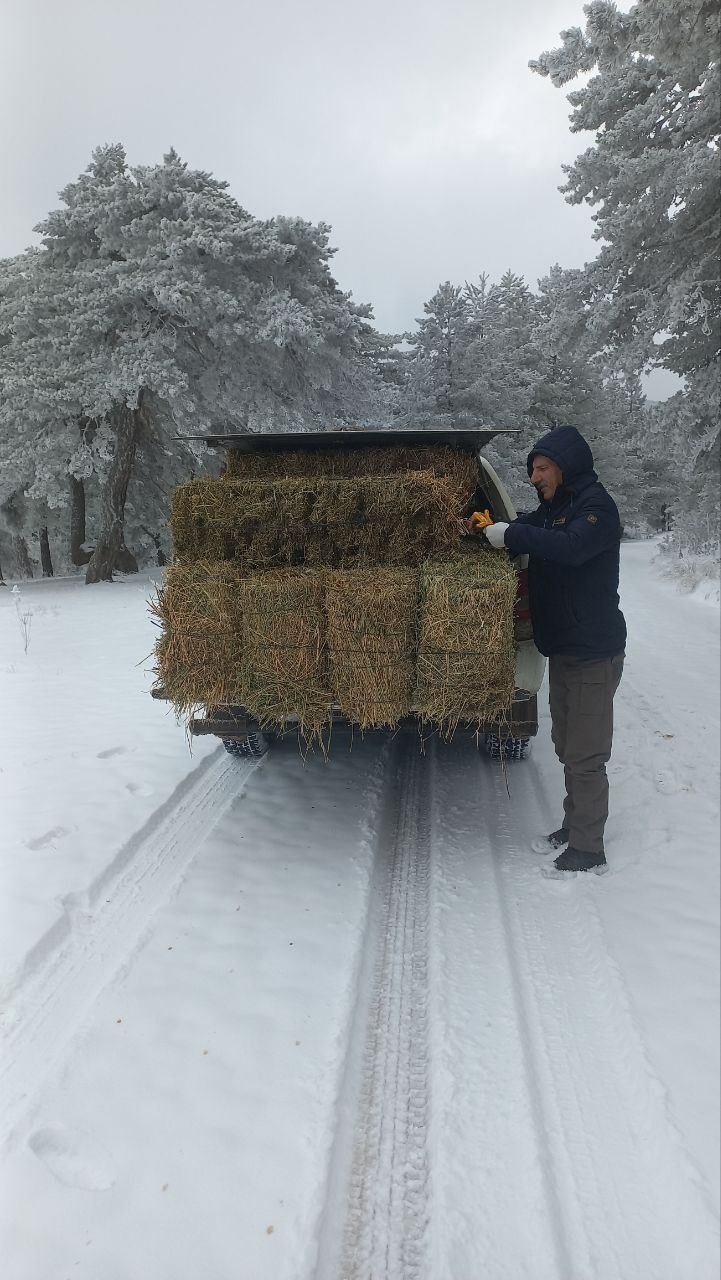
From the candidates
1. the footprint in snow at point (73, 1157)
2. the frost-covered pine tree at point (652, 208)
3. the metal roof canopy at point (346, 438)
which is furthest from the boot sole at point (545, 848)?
the frost-covered pine tree at point (652, 208)

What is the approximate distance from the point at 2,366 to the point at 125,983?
51.2ft

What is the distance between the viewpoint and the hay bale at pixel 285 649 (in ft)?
10.5

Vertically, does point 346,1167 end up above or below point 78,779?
below

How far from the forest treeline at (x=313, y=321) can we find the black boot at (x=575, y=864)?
5.20 metres

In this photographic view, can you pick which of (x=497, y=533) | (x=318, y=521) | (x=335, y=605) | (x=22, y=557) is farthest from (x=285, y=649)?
(x=22, y=557)

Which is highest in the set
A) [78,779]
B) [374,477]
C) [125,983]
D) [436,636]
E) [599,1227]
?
[374,477]

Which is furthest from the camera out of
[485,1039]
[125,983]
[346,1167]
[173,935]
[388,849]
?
[388,849]

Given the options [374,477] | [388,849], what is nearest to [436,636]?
[374,477]

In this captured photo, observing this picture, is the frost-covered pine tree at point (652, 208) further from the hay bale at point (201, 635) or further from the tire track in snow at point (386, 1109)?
the tire track in snow at point (386, 1109)

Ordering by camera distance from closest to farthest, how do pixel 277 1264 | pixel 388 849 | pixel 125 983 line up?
pixel 277 1264, pixel 125 983, pixel 388 849

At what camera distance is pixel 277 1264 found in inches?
69.4

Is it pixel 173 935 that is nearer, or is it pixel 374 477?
pixel 173 935

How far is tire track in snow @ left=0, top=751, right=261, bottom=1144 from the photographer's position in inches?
91.7

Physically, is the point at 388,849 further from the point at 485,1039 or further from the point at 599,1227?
the point at 599,1227
